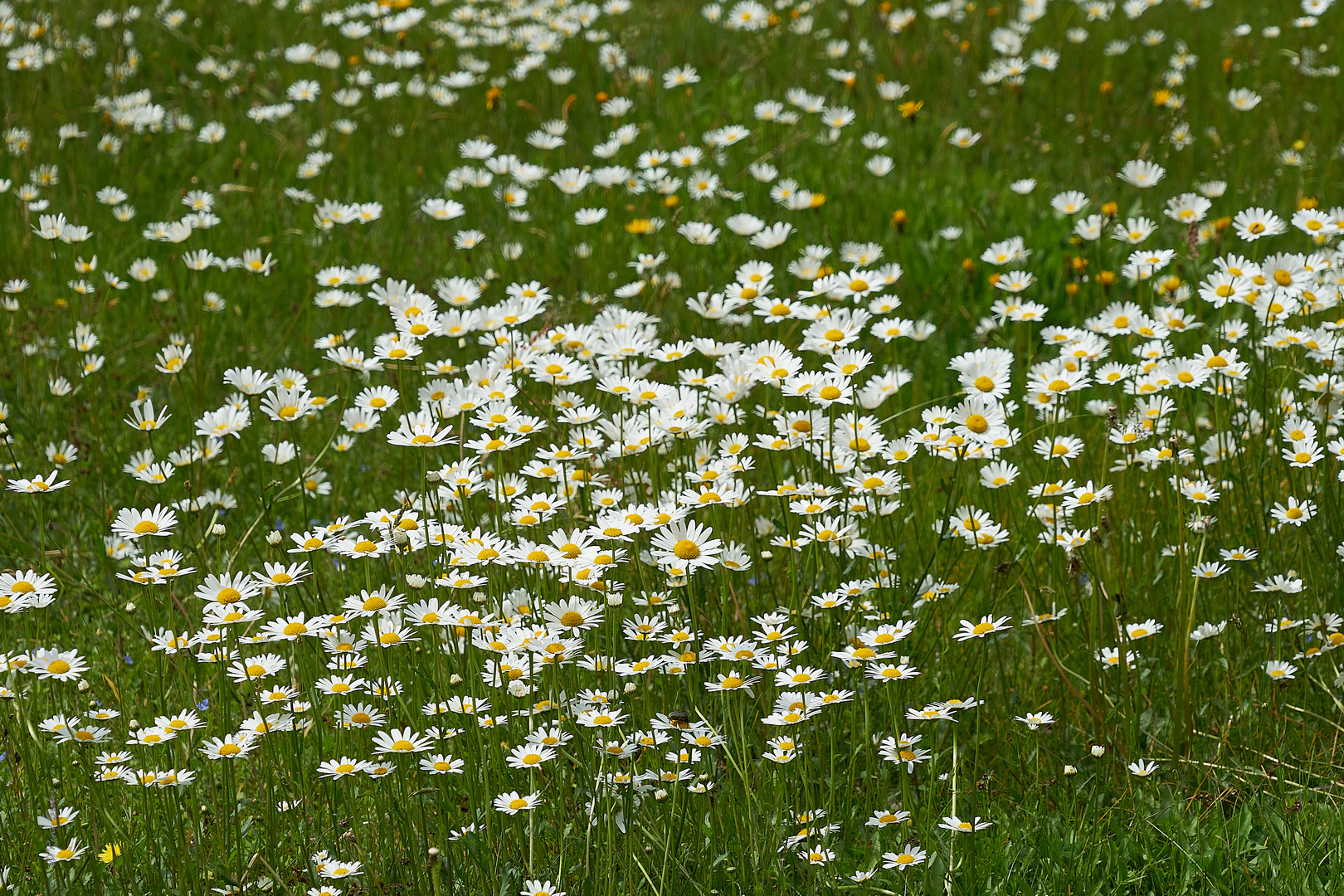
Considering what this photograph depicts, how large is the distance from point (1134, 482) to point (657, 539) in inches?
47.1

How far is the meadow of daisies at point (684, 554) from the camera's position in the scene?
2.12m

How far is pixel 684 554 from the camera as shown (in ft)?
7.31

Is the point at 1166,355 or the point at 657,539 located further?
the point at 1166,355

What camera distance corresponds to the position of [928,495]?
9.62 feet

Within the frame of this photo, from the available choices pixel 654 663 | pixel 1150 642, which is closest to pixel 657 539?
pixel 654 663

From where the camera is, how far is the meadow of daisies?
212 cm

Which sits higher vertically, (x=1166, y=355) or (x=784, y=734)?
(x=1166, y=355)

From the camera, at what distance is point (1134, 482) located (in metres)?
2.85

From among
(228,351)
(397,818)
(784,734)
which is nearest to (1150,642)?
(784,734)

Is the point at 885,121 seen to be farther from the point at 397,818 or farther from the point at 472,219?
the point at 397,818

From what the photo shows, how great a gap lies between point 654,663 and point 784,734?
365 millimetres

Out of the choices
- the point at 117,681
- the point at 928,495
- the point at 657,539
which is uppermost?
the point at 657,539

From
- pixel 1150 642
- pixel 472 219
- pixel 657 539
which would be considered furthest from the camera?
pixel 472 219

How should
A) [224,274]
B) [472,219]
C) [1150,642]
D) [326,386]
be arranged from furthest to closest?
[472,219] → [224,274] → [326,386] → [1150,642]
